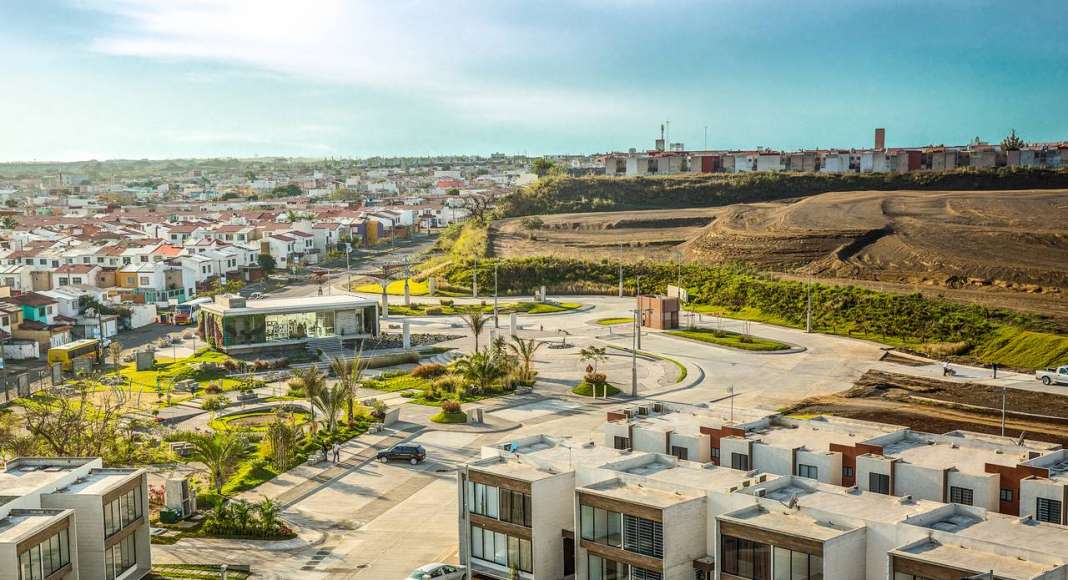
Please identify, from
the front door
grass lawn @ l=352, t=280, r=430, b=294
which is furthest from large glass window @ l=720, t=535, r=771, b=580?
grass lawn @ l=352, t=280, r=430, b=294

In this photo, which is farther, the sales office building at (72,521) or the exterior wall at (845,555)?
the sales office building at (72,521)

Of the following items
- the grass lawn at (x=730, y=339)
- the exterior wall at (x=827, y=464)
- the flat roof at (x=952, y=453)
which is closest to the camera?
the flat roof at (x=952, y=453)

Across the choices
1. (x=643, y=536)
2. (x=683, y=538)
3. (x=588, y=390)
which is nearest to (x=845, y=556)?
(x=683, y=538)

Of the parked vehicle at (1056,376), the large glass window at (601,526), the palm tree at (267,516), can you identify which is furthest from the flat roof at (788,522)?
the parked vehicle at (1056,376)

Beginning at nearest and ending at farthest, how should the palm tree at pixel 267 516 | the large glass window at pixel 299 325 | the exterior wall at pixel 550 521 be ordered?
the exterior wall at pixel 550 521 < the palm tree at pixel 267 516 < the large glass window at pixel 299 325

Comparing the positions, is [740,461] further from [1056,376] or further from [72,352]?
[72,352]

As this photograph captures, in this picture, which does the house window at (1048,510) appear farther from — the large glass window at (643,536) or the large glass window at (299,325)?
the large glass window at (299,325)

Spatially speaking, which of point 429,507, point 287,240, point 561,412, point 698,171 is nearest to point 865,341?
point 561,412

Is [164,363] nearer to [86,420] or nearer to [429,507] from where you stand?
[86,420]
